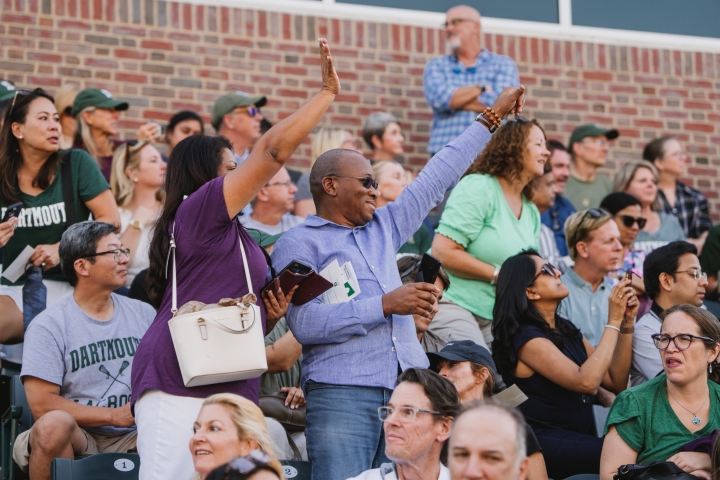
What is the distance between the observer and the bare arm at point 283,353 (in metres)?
6.05

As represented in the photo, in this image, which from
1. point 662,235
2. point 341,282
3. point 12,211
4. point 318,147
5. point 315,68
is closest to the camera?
point 341,282

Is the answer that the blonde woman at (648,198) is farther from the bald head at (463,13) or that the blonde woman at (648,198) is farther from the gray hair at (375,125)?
the gray hair at (375,125)

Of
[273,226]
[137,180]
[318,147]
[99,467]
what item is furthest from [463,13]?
[99,467]

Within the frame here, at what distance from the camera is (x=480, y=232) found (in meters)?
6.93

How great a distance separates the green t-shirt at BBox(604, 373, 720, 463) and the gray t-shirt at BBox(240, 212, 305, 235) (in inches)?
118

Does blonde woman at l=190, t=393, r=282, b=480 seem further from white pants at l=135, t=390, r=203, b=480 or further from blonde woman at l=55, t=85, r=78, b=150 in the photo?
blonde woman at l=55, t=85, r=78, b=150

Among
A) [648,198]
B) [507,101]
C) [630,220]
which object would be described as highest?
[507,101]

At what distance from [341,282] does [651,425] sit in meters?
1.69

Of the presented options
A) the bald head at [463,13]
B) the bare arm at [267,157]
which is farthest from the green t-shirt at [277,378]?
the bald head at [463,13]

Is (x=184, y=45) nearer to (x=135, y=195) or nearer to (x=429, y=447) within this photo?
(x=135, y=195)

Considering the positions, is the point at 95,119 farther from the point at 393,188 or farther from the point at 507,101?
the point at 507,101

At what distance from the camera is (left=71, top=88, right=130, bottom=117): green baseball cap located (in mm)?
8445

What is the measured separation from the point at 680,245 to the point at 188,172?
3.48 meters

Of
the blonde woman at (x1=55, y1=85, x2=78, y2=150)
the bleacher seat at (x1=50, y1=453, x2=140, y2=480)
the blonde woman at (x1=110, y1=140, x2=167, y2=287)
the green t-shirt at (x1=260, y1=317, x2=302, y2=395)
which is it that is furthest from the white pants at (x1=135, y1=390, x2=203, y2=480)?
the blonde woman at (x1=55, y1=85, x2=78, y2=150)
